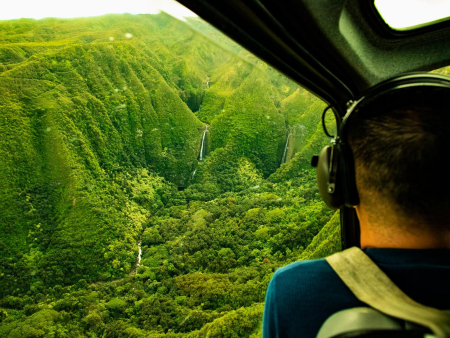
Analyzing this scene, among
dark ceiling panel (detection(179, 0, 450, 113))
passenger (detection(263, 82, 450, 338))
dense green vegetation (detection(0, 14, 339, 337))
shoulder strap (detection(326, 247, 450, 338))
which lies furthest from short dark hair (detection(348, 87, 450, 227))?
dense green vegetation (detection(0, 14, 339, 337))

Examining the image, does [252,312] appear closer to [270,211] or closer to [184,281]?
[184,281]

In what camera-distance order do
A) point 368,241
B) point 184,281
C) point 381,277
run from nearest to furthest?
point 381,277, point 368,241, point 184,281

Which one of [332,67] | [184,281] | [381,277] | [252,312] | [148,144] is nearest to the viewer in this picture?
[381,277]

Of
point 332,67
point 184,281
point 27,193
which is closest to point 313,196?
point 184,281

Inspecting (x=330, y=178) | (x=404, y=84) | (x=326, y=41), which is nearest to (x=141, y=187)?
(x=326, y=41)

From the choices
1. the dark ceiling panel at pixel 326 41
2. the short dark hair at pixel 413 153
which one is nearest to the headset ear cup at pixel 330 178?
the short dark hair at pixel 413 153

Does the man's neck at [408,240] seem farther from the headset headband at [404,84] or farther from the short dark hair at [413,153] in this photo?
the headset headband at [404,84]
